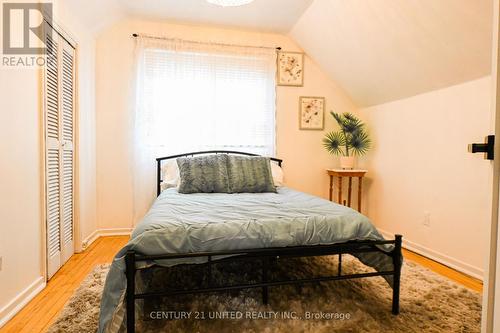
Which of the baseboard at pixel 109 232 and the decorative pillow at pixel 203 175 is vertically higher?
the decorative pillow at pixel 203 175

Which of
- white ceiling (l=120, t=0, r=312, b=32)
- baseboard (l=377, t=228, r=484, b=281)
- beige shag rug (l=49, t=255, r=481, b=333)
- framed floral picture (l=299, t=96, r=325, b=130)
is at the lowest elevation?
beige shag rug (l=49, t=255, r=481, b=333)

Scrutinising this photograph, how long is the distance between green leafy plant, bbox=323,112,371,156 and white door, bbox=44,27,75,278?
291cm

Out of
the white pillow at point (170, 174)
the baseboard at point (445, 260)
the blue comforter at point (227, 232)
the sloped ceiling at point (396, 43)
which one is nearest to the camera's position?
the blue comforter at point (227, 232)

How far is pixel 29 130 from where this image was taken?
1947mm

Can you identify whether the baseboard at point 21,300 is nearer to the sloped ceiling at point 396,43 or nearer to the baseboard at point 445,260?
the baseboard at point 445,260

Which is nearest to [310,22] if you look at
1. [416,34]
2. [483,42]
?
[416,34]

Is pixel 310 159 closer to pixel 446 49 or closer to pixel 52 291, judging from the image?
pixel 446 49

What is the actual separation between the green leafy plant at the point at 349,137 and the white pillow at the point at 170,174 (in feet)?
6.35

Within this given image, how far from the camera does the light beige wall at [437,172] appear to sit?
236 centimetres

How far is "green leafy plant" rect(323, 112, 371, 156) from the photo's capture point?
3.66m

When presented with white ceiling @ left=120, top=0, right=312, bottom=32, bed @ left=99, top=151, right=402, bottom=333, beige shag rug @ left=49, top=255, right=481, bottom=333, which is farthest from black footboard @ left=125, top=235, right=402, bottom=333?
white ceiling @ left=120, top=0, right=312, bottom=32

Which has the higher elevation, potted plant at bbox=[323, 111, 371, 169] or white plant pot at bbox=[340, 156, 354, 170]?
potted plant at bbox=[323, 111, 371, 169]

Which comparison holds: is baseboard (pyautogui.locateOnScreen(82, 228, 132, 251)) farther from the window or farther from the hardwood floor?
the window

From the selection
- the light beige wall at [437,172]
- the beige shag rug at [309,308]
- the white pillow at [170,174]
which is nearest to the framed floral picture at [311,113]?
the light beige wall at [437,172]
